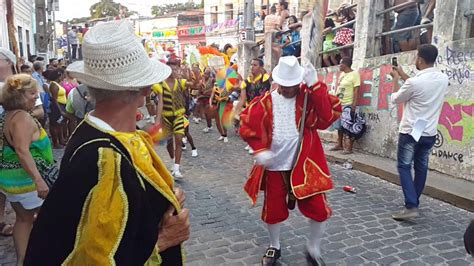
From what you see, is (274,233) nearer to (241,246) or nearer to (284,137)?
(241,246)

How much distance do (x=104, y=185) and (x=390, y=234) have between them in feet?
12.1

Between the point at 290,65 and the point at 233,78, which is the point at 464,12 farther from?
the point at 233,78

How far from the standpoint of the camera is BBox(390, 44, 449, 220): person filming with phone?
451 centimetres

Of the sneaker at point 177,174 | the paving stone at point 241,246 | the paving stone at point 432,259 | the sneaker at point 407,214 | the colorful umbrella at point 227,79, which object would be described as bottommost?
the sneaker at point 177,174

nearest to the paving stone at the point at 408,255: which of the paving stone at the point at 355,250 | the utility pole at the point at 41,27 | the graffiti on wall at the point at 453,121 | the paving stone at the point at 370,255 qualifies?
the paving stone at the point at 370,255

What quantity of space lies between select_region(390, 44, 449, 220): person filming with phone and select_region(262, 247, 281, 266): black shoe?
1.73m

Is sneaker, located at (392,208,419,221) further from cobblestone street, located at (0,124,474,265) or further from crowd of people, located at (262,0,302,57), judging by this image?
crowd of people, located at (262,0,302,57)

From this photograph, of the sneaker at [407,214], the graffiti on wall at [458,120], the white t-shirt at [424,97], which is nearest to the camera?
the white t-shirt at [424,97]

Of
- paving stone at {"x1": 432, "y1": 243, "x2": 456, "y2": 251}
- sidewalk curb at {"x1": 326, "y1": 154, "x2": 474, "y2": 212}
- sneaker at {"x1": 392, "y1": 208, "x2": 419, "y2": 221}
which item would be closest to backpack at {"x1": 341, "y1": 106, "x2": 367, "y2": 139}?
sidewalk curb at {"x1": 326, "y1": 154, "x2": 474, "y2": 212}

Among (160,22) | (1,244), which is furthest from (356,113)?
(160,22)

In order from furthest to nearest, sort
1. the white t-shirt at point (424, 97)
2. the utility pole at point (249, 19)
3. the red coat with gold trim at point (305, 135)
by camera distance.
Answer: the utility pole at point (249, 19) < the white t-shirt at point (424, 97) < the red coat with gold trim at point (305, 135)

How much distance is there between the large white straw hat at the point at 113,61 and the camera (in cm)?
163

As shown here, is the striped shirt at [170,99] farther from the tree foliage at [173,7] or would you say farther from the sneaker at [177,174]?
the tree foliage at [173,7]

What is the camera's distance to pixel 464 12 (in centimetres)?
589
